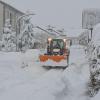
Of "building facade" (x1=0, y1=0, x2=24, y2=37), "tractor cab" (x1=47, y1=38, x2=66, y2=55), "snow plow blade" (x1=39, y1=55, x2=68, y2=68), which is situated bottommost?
"snow plow blade" (x1=39, y1=55, x2=68, y2=68)

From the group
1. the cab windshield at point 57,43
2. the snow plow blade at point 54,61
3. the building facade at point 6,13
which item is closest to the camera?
the snow plow blade at point 54,61

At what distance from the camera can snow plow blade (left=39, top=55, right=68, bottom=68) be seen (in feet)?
81.3

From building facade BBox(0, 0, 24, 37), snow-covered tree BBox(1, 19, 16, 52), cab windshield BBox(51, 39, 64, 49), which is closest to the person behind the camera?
cab windshield BBox(51, 39, 64, 49)

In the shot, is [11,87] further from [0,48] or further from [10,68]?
[0,48]

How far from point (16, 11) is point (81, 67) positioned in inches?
1869

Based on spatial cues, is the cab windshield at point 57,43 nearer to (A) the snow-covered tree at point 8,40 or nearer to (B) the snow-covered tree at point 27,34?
(A) the snow-covered tree at point 8,40

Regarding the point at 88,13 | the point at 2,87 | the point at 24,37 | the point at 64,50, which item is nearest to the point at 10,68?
the point at 64,50

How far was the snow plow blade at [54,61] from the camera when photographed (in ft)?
81.3

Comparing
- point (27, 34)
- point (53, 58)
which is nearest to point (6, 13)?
point (27, 34)

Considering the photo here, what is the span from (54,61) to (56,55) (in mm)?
820

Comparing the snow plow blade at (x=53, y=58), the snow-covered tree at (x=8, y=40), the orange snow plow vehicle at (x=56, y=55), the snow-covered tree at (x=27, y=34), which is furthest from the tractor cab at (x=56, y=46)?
the snow-covered tree at (x=27, y=34)

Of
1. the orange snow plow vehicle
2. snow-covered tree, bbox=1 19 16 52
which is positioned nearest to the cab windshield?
the orange snow plow vehicle

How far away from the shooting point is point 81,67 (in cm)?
2572

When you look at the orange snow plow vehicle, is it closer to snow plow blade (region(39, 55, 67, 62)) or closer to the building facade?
snow plow blade (region(39, 55, 67, 62))
